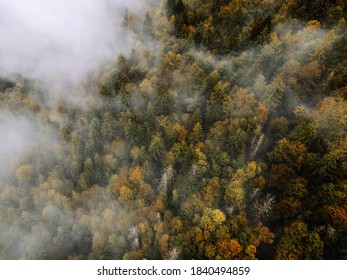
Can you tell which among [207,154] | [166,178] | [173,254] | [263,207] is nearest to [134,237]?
[173,254]

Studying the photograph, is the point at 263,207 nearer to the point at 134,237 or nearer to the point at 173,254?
the point at 173,254

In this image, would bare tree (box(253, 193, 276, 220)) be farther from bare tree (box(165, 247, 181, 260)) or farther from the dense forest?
bare tree (box(165, 247, 181, 260))

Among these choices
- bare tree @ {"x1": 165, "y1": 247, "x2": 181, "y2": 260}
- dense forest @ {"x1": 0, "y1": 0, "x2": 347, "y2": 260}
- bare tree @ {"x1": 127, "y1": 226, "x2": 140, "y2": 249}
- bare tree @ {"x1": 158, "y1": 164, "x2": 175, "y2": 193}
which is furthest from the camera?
bare tree @ {"x1": 158, "y1": 164, "x2": 175, "y2": 193}

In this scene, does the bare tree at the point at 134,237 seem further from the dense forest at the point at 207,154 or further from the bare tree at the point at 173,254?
the bare tree at the point at 173,254

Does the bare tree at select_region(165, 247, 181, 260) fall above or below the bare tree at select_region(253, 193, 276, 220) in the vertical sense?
below

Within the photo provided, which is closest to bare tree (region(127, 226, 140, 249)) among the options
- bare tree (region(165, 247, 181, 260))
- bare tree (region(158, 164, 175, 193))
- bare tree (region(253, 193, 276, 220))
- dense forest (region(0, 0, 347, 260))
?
dense forest (region(0, 0, 347, 260))

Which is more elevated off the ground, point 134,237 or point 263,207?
point 263,207

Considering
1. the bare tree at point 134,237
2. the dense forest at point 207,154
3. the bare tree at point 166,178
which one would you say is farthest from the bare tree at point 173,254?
the bare tree at point 166,178

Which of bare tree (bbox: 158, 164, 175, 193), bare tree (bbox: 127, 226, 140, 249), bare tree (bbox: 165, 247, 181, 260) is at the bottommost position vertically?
bare tree (bbox: 127, 226, 140, 249)

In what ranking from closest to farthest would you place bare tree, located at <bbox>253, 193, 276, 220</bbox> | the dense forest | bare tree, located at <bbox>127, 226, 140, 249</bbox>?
the dense forest
bare tree, located at <bbox>253, 193, 276, 220</bbox>
bare tree, located at <bbox>127, 226, 140, 249</bbox>
